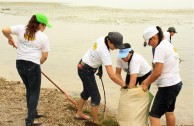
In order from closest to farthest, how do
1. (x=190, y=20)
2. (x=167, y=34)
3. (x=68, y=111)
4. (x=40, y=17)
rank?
1. (x=40, y=17)
2. (x=68, y=111)
3. (x=167, y=34)
4. (x=190, y=20)

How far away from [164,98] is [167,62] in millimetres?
490

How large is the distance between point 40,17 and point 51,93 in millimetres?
2749

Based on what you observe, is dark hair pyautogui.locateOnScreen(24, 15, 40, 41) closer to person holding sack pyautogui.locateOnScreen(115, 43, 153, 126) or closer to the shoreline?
person holding sack pyautogui.locateOnScreen(115, 43, 153, 126)

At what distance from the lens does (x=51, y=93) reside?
7.12 metres

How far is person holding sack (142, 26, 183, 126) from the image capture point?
438 centimetres

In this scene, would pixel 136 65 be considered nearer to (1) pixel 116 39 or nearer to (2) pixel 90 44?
(1) pixel 116 39

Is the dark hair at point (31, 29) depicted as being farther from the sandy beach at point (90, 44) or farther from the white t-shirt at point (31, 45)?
the sandy beach at point (90, 44)

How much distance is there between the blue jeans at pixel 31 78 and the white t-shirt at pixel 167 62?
1.60 m

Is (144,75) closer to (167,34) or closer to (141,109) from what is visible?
(141,109)

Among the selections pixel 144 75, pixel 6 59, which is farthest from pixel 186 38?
pixel 144 75

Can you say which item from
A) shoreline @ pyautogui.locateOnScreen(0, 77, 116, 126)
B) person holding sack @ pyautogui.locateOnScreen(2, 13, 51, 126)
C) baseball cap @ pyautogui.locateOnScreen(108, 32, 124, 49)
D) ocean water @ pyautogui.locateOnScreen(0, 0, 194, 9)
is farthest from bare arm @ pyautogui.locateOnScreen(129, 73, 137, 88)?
ocean water @ pyautogui.locateOnScreen(0, 0, 194, 9)

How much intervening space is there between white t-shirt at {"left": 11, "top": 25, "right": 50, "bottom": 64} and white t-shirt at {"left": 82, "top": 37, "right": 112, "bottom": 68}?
2.10 ft

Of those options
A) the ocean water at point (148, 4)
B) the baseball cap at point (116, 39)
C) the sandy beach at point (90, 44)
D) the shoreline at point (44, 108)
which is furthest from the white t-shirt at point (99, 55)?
the ocean water at point (148, 4)

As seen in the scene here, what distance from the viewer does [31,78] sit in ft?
15.7
